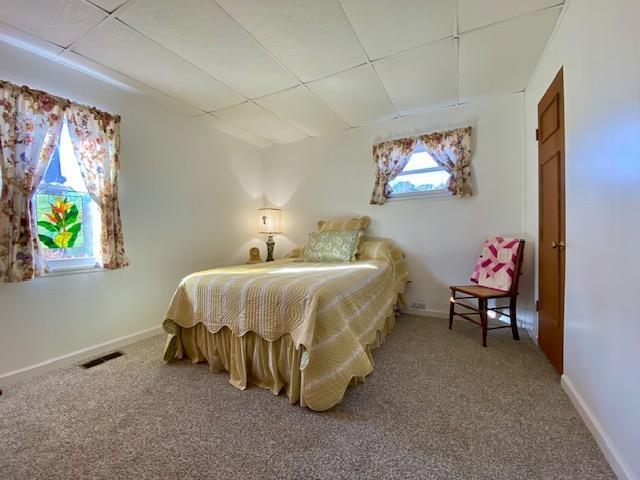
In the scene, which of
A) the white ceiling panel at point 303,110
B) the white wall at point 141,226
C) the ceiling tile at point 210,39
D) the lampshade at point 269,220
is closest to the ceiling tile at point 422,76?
the white ceiling panel at point 303,110

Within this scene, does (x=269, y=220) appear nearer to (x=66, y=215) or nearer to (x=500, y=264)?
(x=66, y=215)

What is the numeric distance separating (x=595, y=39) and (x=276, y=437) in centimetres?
252

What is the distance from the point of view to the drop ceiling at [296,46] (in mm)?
1701

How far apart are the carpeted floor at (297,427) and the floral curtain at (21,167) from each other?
33.7 inches

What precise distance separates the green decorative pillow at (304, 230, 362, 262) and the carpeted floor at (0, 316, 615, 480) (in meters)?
1.24

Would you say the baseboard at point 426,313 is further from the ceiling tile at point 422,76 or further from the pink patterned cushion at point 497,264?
the ceiling tile at point 422,76

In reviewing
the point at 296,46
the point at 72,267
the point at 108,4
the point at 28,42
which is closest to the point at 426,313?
the point at 296,46

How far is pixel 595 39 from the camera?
4.58 ft

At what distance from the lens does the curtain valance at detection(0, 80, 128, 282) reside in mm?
1853

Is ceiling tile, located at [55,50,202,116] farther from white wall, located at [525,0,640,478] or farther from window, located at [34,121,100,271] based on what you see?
white wall, located at [525,0,640,478]

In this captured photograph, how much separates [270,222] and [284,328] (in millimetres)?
2465

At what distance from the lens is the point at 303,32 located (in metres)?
1.90

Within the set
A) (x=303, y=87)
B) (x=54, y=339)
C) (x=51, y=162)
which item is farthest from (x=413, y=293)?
(x=51, y=162)

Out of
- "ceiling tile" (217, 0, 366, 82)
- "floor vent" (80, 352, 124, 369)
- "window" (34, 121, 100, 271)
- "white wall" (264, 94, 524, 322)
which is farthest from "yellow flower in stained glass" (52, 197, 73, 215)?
"white wall" (264, 94, 524, 322)
